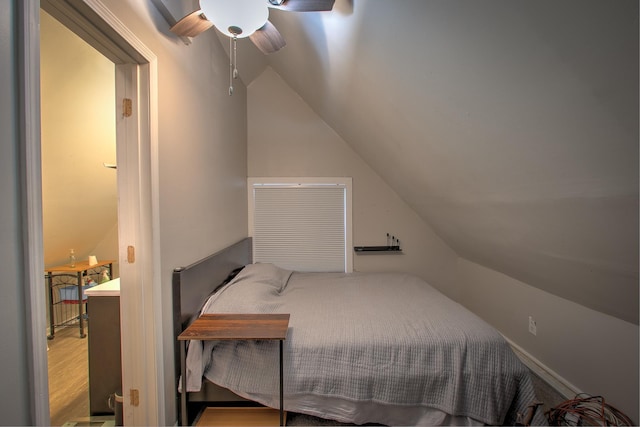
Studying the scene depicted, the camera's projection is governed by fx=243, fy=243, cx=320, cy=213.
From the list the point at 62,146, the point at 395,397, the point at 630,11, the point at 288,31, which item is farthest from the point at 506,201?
the point at 62,146

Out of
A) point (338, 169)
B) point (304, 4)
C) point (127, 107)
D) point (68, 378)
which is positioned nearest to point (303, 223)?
point (338, 169)

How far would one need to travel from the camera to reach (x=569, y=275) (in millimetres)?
1665

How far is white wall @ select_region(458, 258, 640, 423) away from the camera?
1.55 meters

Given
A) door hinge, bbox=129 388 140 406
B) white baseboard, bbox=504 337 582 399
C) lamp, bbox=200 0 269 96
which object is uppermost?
lamp, bbox=200 0 269 96

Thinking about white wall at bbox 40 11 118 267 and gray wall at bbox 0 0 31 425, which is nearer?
gray wall at bbox 0 0 31 425

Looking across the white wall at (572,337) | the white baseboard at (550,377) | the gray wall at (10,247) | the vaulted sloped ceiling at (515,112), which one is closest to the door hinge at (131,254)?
the gray wall at (10,247)

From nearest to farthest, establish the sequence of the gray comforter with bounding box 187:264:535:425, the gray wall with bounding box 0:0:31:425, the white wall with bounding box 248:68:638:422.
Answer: the gray wall with bounding box 0:0:31:425 → the gray comforter with bounding box 187:264:535:425 → the white wall with bounding box 248:68:638:422

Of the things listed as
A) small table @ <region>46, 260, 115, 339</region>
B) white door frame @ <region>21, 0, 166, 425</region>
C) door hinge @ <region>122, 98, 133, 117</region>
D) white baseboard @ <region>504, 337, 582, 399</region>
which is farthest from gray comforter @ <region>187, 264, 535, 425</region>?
small table @ <region>46, 260, 115, 339</region>

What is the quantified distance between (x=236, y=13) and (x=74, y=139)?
1.94 meters

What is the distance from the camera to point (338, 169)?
3.32 metres

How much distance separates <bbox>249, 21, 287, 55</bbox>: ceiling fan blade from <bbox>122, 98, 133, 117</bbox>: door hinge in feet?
2.54

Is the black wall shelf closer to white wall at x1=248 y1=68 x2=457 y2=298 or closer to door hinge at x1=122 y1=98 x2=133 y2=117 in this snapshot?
white wall at x1=248 y1=68 x2=457 y2=298

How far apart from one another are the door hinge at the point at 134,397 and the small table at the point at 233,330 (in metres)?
0.21

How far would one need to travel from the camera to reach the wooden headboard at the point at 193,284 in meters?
1.43
